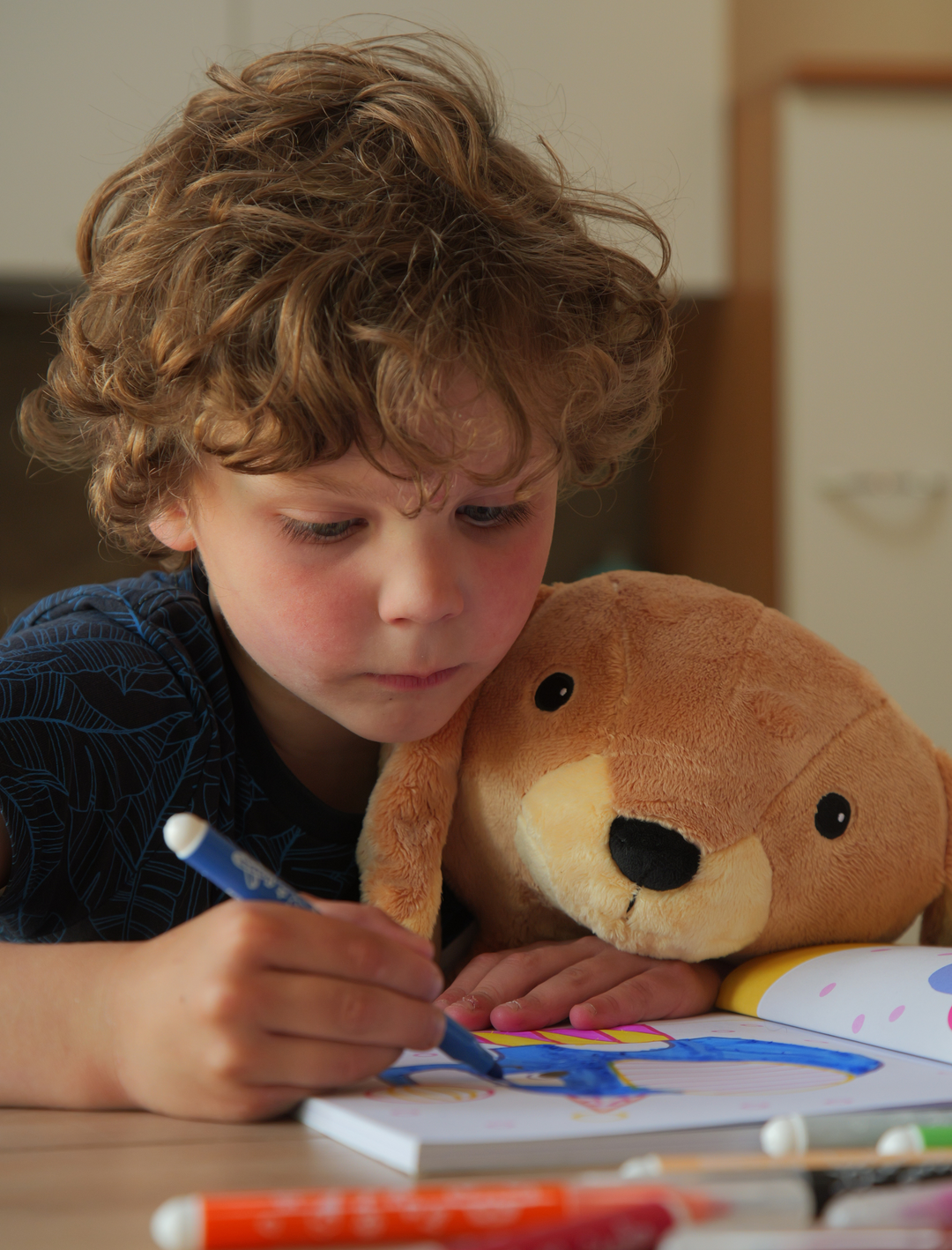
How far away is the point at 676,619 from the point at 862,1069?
0.24 metres

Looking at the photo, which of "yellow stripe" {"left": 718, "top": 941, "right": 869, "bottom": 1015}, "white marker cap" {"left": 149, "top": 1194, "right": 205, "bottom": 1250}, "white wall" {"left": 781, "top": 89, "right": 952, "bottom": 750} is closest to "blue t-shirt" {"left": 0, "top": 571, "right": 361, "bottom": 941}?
"yellow stripe" {"left": 718, "top": 941, "right": 869, "bottom": 1015}

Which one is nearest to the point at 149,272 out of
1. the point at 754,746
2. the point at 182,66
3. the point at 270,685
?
the point at 270,685

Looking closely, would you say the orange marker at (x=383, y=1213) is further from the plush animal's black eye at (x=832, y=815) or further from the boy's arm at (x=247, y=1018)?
the plush animal's black eye at (x=832, y=815)

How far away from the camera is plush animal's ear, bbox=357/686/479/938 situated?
585 mm

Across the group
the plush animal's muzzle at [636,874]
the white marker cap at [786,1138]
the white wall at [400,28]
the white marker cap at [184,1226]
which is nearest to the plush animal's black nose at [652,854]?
the plush animal's muzzle at [636,874]

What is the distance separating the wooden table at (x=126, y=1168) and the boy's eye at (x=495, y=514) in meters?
0.28

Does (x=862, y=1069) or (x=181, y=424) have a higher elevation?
(x=181, y=424)

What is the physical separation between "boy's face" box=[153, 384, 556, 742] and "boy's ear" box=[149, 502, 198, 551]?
0.13 feet

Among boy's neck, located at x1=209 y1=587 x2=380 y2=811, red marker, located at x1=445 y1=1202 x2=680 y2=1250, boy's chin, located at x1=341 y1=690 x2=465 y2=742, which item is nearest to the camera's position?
red marker, located at x1=445 y1=1202 x2=680 y2=1250

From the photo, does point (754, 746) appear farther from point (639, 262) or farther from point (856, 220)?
point (856, 220)

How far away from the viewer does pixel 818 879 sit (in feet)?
1.91

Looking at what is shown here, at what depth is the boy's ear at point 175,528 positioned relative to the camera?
67 cm

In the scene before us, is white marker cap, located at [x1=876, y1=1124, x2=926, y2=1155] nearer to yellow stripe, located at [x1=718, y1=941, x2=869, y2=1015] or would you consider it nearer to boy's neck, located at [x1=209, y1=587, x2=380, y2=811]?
yellow stripe, located at [x1=718, y1=941, x2=869, y2=1015]

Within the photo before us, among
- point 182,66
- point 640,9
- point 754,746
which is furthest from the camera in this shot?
point 640,9
